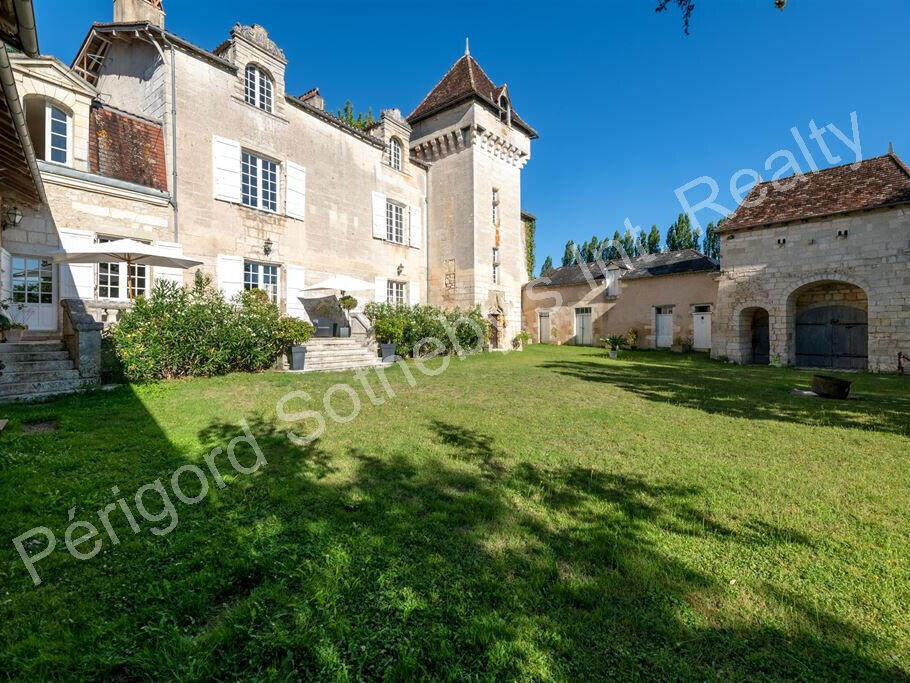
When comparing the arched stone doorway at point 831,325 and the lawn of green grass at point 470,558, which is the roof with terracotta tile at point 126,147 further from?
the arched stone doorway at point 831,325

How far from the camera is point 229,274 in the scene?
11320mm

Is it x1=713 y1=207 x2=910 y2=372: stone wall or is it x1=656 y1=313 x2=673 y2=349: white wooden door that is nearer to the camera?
x1=713 y1=207 x2=910 y2=372: stone wall

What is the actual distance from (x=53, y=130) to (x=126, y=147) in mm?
1274

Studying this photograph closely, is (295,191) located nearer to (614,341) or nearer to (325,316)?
(325,316)

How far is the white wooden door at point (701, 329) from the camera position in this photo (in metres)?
18.5

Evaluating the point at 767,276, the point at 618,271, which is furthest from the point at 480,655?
the point at 618,271

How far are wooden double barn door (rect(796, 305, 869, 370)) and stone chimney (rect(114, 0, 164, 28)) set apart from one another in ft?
76.1

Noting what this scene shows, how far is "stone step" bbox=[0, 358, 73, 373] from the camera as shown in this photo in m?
6.34

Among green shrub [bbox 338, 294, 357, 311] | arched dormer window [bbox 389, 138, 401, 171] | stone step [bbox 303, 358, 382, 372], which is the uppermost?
arched dormer window [bbox 389, 138, 401, 171]

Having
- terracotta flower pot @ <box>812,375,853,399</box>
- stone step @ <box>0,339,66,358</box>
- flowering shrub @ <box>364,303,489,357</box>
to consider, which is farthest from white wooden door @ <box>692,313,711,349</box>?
stone step @ <box>0,339,66,358</box>

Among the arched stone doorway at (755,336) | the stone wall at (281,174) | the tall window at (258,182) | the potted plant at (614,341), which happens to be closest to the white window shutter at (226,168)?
the stone wall at (281,174)

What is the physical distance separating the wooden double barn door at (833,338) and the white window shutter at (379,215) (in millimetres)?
16263

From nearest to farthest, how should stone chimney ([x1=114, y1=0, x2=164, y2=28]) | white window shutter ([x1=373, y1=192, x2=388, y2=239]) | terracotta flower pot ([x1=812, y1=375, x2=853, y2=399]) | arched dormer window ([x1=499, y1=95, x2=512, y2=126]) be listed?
terracotta flower pot ([x1=812, y1=375, x2=853, y2=399])
stone chimney ([x1=114, y1=0, x2=164, y2=28])
white window shutter ([x1=373, y1=192, x2=388, y2=239])
arched dormer window ([x1=499, y1=95, x2=512, y2=126])

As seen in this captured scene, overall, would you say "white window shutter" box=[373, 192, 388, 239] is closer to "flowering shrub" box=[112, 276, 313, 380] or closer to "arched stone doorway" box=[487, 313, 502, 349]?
"arched stone doorway" box=[487, 313, 502, 349]
